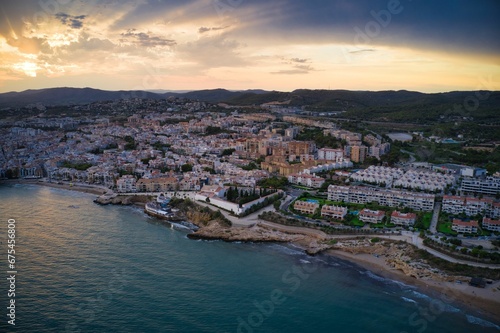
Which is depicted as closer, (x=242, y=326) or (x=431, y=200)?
(x=242, y=326)

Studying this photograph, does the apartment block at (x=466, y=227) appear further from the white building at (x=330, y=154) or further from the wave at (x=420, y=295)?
the white building at (x=330, y=154)

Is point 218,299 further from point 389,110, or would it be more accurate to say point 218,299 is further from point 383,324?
point 389,110

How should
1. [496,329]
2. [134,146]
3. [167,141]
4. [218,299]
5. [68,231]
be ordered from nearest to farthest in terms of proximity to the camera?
[496,329], [218,299], [68,231], [134,146], [167,141]

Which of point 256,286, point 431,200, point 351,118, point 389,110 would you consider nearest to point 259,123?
point 351,118

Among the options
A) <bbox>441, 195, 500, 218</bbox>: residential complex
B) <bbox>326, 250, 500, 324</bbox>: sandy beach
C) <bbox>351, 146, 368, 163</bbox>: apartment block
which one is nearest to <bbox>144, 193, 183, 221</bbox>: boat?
<bbox>326, 250, 500, 324</bbox>: sandy beach

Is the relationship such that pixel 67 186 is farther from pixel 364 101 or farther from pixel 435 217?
pixel 364 101

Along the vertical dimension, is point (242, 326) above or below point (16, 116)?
below

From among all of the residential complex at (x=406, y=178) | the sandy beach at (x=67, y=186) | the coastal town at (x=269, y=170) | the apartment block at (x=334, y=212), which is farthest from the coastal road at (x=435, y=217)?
the sandy beach at (x=67, y=186)

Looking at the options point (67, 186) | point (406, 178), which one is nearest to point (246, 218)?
point (406, 178)

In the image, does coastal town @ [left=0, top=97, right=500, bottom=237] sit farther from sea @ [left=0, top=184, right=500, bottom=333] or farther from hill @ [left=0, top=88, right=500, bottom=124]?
hill @ [left=0, top=88, right=500, bottom=124]
